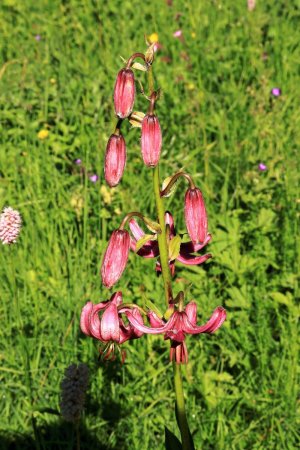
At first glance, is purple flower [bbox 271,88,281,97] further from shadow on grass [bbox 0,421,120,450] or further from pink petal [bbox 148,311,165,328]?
pink petal [bbox 148,311,165,328]

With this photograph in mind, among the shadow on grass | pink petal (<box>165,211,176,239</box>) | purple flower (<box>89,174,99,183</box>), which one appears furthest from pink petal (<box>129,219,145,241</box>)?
purple flower (<box>89,174,99,183</box>)

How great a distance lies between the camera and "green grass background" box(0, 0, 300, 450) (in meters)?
2.07

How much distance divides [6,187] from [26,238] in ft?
1.16

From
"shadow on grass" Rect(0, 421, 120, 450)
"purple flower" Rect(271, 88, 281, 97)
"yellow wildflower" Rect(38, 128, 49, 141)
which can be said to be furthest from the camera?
"purple flower" Rect(271, 88, 281, 97)

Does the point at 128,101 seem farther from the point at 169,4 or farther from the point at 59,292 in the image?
the point at 169,4

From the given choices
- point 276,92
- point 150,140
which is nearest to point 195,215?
point 150,140

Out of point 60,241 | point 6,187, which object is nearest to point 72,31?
point 6,187

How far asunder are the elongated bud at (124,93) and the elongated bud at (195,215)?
0.19 m

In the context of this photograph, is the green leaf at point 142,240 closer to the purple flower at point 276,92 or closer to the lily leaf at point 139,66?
the lily leaf at point 139,66

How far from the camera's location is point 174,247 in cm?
135

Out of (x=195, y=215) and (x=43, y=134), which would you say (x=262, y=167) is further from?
(x=195, y=215)

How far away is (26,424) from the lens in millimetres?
2061

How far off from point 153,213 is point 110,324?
1476 millimetres

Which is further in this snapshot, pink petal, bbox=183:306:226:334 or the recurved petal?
the recurved petal
